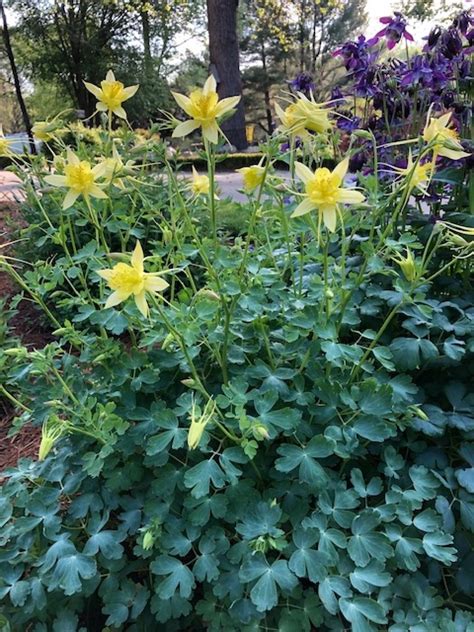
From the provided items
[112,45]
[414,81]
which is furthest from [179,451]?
[112,45]

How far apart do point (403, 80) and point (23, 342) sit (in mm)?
2273

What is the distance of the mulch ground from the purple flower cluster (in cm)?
155

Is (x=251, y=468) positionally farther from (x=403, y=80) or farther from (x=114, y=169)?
(x=403, y=80)

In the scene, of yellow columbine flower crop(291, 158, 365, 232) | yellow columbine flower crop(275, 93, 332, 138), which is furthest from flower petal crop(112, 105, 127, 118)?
yellow columbine flower crop(291, 158, 365, 232)

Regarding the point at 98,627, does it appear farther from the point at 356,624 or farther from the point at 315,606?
the point at 356,624

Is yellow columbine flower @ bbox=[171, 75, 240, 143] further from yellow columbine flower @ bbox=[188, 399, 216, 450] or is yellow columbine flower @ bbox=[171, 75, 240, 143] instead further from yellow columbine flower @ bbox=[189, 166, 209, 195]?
yellow columbine flower @ bbox=[188, 399, 216, 450]

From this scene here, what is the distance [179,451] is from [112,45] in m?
23.7

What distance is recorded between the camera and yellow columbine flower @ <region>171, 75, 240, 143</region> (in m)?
1.24

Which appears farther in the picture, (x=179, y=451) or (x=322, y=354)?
(x=322, y=354)

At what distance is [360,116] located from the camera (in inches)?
95.0

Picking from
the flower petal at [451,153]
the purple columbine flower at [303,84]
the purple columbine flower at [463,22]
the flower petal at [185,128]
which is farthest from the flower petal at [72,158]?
the purple columbine flower at [463,22]

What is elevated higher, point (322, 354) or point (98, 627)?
point (322, 354)

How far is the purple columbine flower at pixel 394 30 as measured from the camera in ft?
6.88

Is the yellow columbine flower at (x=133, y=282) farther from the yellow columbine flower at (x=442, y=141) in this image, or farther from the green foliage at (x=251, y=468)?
the yellow columbine flower at (x=442, y=141)
